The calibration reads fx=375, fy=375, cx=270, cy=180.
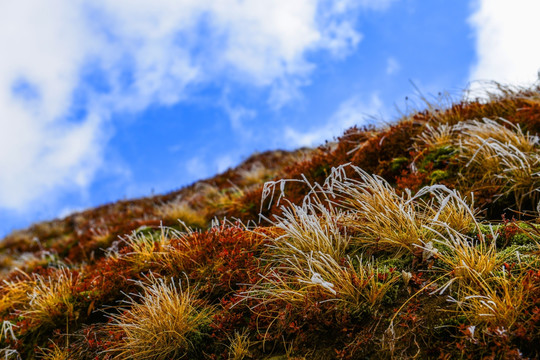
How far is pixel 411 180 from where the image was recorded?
463cm

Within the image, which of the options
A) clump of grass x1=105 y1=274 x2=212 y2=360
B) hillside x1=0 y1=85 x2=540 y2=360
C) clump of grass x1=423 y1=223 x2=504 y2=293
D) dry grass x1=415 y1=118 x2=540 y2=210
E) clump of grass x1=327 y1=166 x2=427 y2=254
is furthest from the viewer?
dry grass x1=415 y1=118 x2=540 y2=210

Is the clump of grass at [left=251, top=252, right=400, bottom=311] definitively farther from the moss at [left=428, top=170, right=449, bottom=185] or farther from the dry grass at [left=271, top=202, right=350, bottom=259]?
the moss at [left=428, top=170, right=449, bottom=185]

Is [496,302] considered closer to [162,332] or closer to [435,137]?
[162,332]

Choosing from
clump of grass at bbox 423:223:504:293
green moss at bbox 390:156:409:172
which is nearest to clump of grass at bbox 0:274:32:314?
clump of grass at bbox 423:223:504:293

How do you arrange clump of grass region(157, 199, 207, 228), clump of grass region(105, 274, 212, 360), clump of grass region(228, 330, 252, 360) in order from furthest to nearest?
1. clump of grass region(157, 199, 207, 228)
2. clump of grass region(105, 274, 212, 360)
3. clump of grass region(228, 330, 252, 360)

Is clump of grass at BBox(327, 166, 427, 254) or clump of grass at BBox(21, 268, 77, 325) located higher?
clump of grass at BBox(21, 268, 77, 325)

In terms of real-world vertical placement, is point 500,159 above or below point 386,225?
above

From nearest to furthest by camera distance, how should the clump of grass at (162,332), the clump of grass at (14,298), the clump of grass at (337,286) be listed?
the clump of grass at (337,286) < the clump of grass at (162,332) < the clump of grass at (14,298)

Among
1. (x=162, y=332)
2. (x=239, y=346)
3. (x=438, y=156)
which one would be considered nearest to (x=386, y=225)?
(x=239, y=346)

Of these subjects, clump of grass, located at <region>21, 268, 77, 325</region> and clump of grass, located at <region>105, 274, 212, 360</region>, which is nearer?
clump of grass, located at <region>105, 274, 212, 360</region>

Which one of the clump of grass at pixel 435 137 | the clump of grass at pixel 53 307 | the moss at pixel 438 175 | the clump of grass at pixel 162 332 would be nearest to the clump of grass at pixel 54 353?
the clump of grass at pixel 53 307

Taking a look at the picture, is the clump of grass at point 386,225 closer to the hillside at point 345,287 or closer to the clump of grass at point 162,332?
the hillside at point 345,287

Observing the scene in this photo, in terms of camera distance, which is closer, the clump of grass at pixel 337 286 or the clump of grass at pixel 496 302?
the clump of grass at pixel 496 302

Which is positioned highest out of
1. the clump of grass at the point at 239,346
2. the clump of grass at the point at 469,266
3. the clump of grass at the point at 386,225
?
the clump of grass at the point at 386,225
